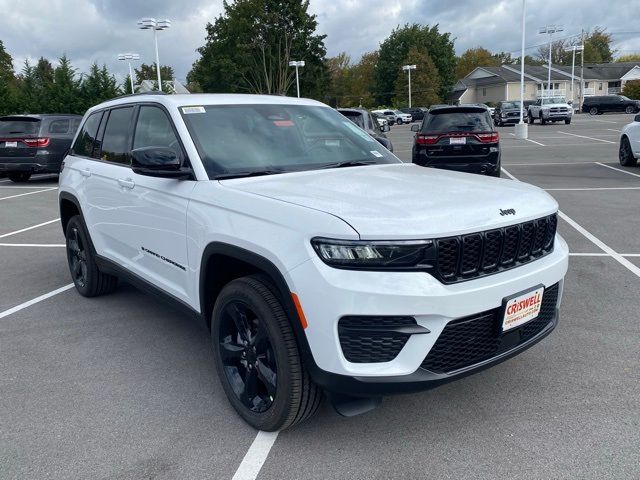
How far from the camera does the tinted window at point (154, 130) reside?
12.8 ft

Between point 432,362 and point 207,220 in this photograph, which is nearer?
point 432,362

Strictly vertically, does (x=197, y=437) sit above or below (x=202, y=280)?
below

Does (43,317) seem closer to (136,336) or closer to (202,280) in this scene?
(136,336)

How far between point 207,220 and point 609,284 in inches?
161

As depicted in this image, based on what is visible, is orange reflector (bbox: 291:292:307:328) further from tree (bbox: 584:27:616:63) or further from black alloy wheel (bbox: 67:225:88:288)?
tree (bbox: 584:27:616:63)

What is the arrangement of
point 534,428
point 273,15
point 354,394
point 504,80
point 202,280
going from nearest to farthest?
point 354,394
point 534,428
point 202,280
point 273,15
point 504,80

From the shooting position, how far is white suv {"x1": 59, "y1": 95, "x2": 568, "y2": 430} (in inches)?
101

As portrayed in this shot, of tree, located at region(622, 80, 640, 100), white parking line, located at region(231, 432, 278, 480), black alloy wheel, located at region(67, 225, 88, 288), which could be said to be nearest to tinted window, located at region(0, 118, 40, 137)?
black alloy wheel, located at region(67, 225, 88, 288)

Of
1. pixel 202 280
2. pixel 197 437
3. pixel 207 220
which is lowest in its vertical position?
pixel 197 437

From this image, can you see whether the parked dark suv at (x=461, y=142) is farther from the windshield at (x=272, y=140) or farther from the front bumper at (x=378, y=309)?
the front bumper at (x=378, y=309)

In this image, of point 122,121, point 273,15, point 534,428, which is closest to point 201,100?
point 122,121

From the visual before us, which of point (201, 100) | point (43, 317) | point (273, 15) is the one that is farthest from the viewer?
point (273, 15)

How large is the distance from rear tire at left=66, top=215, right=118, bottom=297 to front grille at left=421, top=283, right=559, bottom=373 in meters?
3.64

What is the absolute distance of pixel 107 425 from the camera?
3.32m
